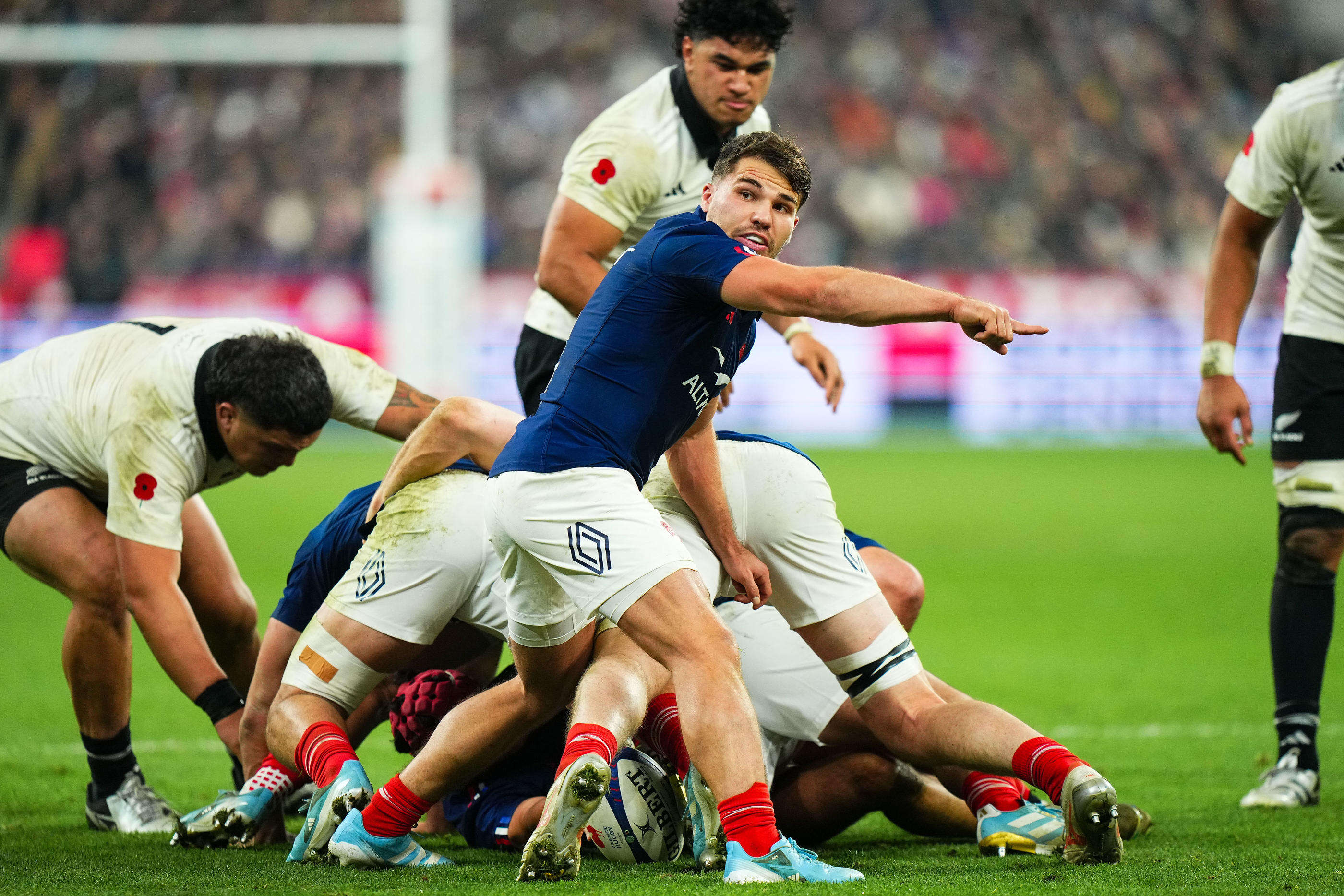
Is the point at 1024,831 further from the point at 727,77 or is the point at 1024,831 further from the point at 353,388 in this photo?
the point at 727,77

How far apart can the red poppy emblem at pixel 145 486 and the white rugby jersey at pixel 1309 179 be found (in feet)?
11.4

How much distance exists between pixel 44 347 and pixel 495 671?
191 centimetres

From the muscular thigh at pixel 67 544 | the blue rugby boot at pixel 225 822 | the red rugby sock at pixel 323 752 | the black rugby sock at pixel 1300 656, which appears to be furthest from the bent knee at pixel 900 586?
the muscular thigh at pixel 67 544

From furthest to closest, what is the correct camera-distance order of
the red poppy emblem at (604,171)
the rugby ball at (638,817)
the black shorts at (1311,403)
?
the red poppy emblem at (604,171)
the black shorts at (1311,403)
the rugby ball at (638,817)

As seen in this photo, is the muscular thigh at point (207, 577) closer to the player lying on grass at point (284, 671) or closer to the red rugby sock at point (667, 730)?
the player lying on grass at point (284, 671)

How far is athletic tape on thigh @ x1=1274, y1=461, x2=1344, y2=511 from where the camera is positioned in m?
4.81

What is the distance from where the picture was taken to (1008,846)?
391cm

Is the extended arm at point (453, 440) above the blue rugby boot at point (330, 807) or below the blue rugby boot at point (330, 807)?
above

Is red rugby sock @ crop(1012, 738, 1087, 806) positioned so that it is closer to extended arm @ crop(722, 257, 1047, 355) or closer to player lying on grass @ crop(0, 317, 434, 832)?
extended arm @ crop(722, 257, 1047, 355)

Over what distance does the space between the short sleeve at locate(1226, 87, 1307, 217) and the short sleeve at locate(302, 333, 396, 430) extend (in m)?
2.80

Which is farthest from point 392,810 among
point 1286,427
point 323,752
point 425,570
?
point 1286,427

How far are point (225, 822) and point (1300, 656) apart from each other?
3316 mm

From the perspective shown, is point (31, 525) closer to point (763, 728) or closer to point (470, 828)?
point (470, 828)

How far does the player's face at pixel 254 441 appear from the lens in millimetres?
4527
